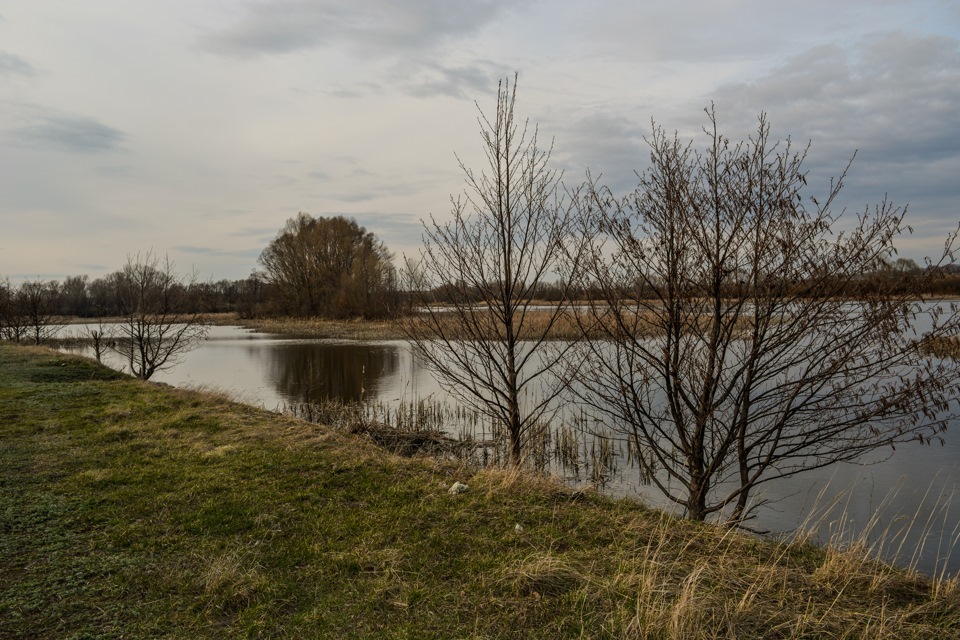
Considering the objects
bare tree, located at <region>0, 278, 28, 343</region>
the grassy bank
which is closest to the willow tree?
bare tree, located at <region>0, 278, 28, 343</region>

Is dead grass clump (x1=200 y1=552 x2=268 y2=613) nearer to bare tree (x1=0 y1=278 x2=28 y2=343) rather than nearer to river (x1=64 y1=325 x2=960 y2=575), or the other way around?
river (x1=64 y1=325 x2=960 y2=575)

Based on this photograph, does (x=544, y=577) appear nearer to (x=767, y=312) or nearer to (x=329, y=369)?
(x=767, y=312)

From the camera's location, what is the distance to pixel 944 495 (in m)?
7.90

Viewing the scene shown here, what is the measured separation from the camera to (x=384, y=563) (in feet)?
12.7

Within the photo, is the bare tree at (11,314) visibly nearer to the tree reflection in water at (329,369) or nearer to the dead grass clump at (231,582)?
the tree reflection in water at (329,369)

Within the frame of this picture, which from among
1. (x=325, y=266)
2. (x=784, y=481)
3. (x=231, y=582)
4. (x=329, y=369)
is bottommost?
(x=784, y=481)

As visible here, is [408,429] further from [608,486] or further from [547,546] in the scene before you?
[547,546]

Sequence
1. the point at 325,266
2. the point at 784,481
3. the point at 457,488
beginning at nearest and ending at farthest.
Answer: the point at 457,488 < the point at 784,481 < the point at 325,266

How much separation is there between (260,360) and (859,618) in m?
26.3

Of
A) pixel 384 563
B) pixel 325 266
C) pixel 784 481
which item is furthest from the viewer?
pixel 325 266

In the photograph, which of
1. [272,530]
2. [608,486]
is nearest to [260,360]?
[608,486]

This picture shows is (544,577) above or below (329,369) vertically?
above

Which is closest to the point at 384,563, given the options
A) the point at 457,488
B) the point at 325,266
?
the point at 457,488

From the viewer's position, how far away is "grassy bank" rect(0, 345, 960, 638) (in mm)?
3182
